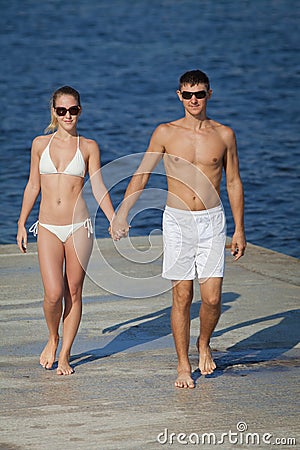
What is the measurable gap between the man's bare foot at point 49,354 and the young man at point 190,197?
2.73 ft

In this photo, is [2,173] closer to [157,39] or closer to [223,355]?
[223,355]

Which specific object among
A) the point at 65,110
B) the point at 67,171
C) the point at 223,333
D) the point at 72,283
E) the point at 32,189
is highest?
the point at 65,110

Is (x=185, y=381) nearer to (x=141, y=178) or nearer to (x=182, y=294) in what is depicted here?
(x=182, y=294)

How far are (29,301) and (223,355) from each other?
1.99 m

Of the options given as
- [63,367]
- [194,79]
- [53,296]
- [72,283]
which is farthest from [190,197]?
[63,367]

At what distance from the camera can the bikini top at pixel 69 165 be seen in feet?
21.6

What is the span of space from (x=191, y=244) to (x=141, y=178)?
508 millimetres

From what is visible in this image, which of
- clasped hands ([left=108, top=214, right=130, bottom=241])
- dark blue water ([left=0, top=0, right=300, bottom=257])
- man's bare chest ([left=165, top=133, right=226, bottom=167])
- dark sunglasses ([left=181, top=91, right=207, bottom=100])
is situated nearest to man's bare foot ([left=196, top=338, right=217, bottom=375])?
clasped hands ([left=108, top=214, right=130, bottom=241])

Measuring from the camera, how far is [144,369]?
6.71 m

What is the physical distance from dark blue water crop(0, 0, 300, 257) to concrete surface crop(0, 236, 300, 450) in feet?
20.3

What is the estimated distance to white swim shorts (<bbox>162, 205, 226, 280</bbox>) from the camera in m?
6.38

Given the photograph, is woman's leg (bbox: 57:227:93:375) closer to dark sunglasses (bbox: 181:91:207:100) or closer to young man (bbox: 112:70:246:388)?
young man (bbox: 112:70:246:388)

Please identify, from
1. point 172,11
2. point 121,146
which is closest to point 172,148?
point 121,146

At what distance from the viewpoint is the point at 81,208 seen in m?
6.64
